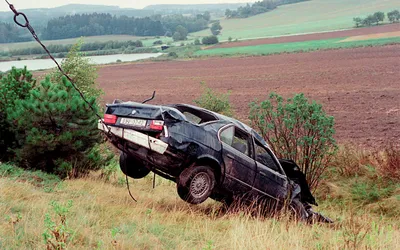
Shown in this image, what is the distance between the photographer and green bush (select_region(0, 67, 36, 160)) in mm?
11891

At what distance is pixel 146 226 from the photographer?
6586 mm

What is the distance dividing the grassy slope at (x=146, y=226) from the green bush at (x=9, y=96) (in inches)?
105

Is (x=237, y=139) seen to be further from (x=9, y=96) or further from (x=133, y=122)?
(x=9, y=96)

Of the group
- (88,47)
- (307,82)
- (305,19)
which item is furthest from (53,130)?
(305,19)

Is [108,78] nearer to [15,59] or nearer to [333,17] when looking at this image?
[15,59]

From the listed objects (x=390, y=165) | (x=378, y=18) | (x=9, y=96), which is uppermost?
(x=378, y=18)

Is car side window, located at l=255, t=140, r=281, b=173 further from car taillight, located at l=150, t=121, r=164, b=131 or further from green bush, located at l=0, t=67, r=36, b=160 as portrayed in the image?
green bush, located at l=0, t=67, r=36, b=160

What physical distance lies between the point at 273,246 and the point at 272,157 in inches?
154

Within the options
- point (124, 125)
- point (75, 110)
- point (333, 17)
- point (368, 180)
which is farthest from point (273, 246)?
point (333, 17)

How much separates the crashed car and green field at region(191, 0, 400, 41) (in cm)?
11682

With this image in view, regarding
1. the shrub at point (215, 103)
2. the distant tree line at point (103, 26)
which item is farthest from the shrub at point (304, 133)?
the distant tree line at point (103, 26)

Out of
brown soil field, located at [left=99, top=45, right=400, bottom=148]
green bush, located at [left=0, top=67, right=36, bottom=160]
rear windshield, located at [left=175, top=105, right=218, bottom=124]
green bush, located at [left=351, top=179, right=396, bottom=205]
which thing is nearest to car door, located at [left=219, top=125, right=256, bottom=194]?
rear windshield, located at [left=175, top=105, right=218, bottom=124]

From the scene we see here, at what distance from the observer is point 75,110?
37.0 ft

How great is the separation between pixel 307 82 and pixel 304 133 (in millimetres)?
32655
